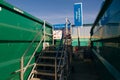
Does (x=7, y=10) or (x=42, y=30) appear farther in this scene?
(x=42, y=30)

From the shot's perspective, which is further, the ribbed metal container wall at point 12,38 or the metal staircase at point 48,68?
the metal staircase at point 48,68

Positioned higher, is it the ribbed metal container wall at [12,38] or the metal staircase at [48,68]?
the ribbed metal container wall at [12,38]

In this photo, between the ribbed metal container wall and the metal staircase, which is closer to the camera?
the ribbed metal container wall

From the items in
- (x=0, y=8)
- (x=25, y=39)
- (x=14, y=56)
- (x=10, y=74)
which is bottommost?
(x=10, y=74)

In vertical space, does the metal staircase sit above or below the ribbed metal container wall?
below

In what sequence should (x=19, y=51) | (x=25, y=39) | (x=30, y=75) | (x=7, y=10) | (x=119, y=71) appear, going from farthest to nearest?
(x=30, y=75), (x=25, y=39), (x=19, y=51), (x=7, y=10), (x=119, y=71)

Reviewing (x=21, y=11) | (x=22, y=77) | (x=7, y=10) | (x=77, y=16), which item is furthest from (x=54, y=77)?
(x=77, y=16)

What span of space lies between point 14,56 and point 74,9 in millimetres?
13074

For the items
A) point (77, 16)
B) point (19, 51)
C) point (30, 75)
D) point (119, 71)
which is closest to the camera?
point (119, 71)

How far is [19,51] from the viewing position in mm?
4656

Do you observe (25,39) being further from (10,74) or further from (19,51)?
(10,74)

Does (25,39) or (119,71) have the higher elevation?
(25,39)

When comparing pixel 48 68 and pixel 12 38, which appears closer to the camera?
pixel 12 38

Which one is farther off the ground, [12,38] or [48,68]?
[12,38]
